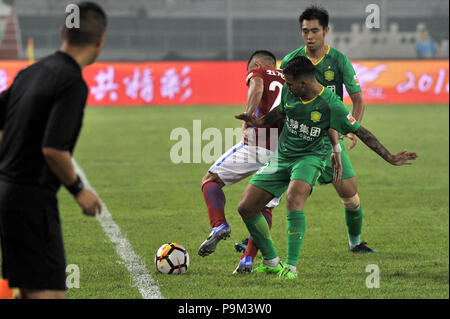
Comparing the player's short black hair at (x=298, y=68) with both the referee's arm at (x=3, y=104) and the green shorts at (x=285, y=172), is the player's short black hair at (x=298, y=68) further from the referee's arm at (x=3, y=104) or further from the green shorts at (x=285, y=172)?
the referee's arm at (x=3, y=104)

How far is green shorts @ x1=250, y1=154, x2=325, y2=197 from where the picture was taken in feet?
19.8

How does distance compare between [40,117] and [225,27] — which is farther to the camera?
[225,27]

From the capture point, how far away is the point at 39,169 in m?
3.74

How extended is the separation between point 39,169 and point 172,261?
2.63 metres

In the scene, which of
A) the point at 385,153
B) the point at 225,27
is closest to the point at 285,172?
the point at 385,153

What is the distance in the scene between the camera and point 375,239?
7.84 m

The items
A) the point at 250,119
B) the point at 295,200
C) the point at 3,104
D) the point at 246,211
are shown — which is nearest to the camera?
the point at 3,104

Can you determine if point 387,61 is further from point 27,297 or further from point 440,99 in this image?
point 27,297

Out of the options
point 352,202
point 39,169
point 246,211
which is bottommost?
point 352,202

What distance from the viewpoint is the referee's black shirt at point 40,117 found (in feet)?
11.8

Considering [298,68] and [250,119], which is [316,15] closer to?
[298,68]
